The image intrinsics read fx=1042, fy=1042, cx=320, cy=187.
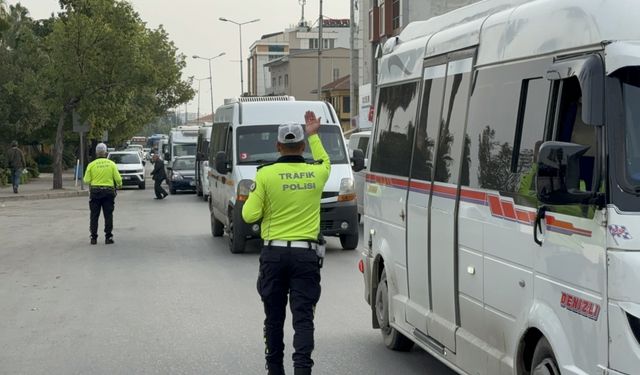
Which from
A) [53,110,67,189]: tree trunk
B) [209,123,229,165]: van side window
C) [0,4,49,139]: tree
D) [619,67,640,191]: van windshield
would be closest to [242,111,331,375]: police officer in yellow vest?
[619,67,640,191]: van windshield

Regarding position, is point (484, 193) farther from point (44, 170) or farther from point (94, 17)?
point (44, 170)

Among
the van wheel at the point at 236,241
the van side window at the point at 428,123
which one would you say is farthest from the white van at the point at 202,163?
the van side window at the point at 428,123

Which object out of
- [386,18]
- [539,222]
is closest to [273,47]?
[386,18]

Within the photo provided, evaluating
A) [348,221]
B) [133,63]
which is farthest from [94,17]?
[348,221]

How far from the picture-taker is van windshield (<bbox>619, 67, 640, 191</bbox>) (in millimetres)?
4762

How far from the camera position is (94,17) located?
144ft

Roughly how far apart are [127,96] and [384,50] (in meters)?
34.9

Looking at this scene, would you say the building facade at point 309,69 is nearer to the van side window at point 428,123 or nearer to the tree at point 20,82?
the tree at point 20,82

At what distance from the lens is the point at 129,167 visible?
45500 mm

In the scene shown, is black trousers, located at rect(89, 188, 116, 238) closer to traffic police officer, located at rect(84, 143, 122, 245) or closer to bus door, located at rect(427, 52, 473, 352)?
traffic police officer, located at rect(84, 143, 122, 245)

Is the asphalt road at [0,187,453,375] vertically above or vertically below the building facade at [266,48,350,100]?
below

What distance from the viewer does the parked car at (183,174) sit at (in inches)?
1572

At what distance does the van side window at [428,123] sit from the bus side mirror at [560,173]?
2.71m

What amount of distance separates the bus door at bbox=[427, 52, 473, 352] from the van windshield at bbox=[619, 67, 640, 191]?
2103 mm
